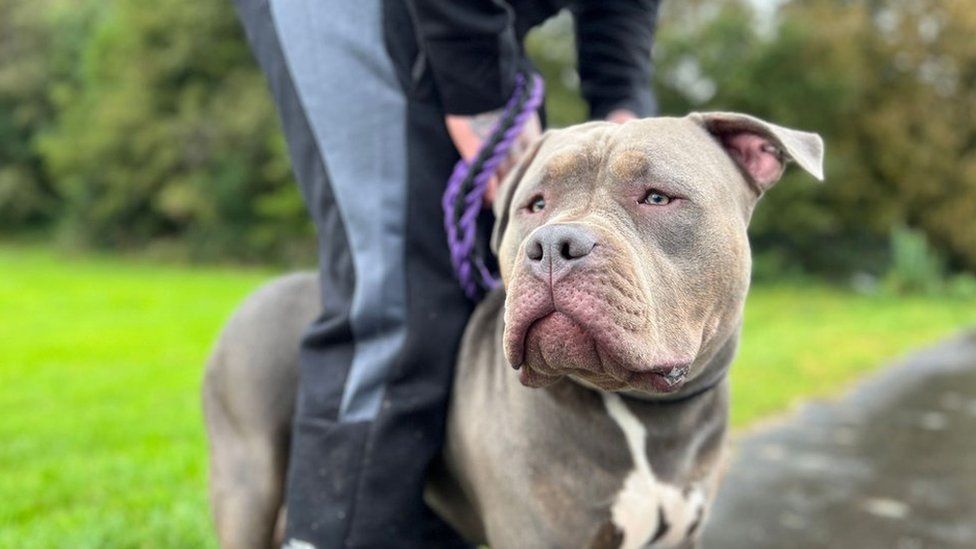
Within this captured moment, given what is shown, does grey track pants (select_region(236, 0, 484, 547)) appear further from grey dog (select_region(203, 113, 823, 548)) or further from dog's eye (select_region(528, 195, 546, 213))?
dog's eye (select_region(528, 195, 546, 213))

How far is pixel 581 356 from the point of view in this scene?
5.78 feet

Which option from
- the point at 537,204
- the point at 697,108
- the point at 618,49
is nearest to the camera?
the point at 537,204

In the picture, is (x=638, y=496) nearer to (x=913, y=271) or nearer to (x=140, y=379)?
(x=140, y=379)

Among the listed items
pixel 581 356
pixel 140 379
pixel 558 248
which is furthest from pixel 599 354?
pixel 140 379

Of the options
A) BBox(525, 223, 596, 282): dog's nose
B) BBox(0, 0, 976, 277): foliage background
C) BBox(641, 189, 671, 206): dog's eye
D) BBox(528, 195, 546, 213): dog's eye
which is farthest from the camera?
BBox(0, 0, 976, 277): foliage background

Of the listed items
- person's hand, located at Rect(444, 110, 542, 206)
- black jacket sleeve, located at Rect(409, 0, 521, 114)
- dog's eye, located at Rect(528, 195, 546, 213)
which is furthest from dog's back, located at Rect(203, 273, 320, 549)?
dog's eye, located at Rect(528, 195, 546, 213)

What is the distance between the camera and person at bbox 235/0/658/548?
7.64ft

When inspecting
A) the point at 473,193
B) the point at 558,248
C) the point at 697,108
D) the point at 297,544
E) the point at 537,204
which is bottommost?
the point at 697,108

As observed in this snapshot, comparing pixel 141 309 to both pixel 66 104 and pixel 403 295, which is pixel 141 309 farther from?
pixel 66 104

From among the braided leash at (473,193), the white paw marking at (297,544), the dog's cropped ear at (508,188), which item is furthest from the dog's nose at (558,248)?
the white paw marking at (297,544)

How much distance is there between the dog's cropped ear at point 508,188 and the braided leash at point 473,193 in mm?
109

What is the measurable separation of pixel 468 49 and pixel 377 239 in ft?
1.74

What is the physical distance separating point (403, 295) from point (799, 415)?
472 centimetres

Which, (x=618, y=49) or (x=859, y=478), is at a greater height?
(x=618, y=49)
